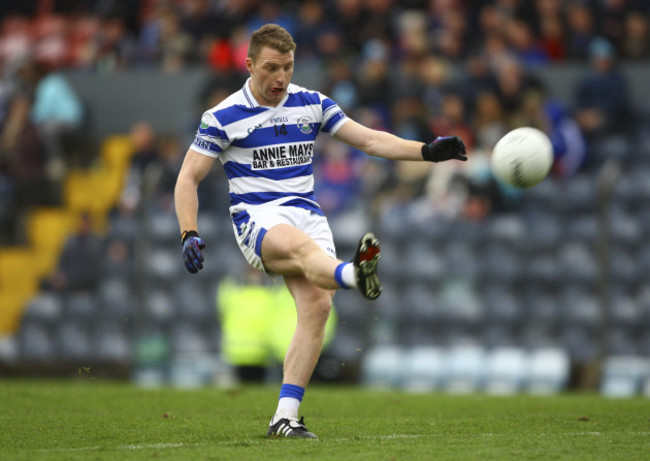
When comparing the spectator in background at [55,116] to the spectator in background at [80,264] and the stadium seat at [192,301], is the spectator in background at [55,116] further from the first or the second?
the stadium seat at [192,301]

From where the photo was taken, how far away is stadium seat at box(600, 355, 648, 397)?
12.2 meters

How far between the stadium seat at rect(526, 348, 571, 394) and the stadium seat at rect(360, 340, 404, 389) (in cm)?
161

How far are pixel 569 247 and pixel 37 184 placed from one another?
837cm

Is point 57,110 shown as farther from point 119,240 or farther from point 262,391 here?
point 262,391

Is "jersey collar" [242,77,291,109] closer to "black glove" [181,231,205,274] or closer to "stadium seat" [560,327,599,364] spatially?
"black glove" [181,231,205,274]

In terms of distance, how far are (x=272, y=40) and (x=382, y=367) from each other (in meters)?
7.26

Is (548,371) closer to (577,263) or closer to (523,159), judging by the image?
(577,263)

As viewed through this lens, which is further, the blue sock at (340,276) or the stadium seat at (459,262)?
the stadium seat at (459,262)

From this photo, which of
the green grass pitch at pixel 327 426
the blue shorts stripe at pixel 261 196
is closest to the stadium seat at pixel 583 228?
the green grass pitch at pixel 327 426

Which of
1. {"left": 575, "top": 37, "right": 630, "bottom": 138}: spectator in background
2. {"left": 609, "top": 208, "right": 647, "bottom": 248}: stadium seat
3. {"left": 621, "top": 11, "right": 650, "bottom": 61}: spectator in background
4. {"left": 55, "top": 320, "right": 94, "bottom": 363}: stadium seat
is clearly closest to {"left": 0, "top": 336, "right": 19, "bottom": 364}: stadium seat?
{"left": 55, "top": 320, "right": 94, "bottom": 363}: stadium seat

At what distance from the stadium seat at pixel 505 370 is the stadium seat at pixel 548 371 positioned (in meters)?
0.10

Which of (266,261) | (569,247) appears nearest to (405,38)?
(569,247)

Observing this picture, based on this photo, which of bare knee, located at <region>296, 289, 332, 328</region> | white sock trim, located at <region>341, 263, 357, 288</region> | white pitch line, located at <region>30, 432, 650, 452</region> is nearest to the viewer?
white sock trim, located at <region>341, 263, 357, 288</region>

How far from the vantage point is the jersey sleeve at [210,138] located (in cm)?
687
